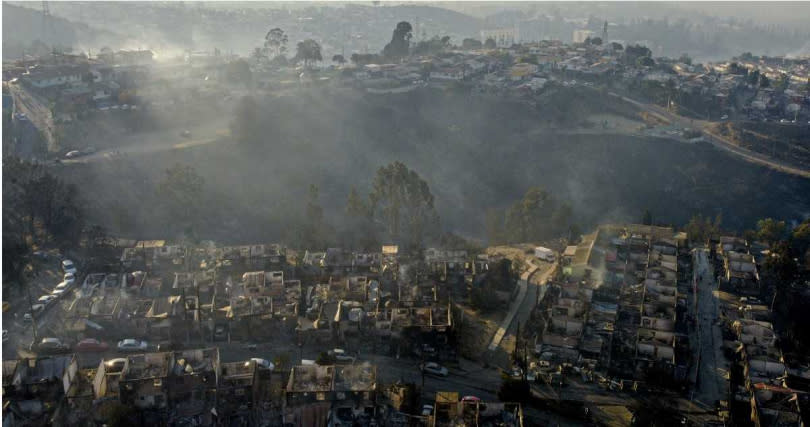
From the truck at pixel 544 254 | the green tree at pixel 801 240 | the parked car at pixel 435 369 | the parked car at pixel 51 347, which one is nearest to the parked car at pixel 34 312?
the parked car at pixel 51 347

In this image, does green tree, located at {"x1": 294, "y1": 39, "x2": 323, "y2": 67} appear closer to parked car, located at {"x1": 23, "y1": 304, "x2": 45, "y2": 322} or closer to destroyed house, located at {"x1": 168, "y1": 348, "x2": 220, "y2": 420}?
parked car, located at {"x1": 23, "y1": 304, "x2": 45, "y2": 322}

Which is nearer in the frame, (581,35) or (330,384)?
(330,384)

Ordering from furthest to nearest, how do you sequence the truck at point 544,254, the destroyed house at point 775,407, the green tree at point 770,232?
1. the green tree at point 770,232
2. the truck at point 544,254
3. the destroyed house at point 775,407

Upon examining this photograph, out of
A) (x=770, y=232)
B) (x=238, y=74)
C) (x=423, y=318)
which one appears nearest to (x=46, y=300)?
(x=423, y=318)

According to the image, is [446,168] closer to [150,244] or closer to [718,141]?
[718,141]

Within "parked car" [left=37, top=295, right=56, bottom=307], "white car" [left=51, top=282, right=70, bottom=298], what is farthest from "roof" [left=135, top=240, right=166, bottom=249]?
"parked car" [left=37, top=295, right=56, bottom=307]

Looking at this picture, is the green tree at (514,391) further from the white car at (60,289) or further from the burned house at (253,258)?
the white car at (60,289)

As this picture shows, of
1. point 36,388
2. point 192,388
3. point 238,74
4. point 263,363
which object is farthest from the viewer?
point 238,74
